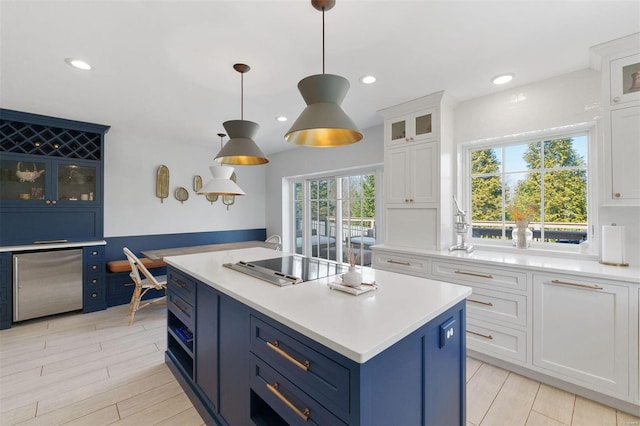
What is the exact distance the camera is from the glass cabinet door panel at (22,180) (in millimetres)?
3328

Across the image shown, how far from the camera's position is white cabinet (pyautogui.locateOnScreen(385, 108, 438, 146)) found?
9.80ft

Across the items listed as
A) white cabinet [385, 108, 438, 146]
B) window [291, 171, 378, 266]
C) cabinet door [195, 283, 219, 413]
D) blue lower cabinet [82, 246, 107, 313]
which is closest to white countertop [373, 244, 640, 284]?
window [291, 171, 378, 266]

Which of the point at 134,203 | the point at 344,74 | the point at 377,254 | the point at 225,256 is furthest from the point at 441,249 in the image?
the point at 134,203

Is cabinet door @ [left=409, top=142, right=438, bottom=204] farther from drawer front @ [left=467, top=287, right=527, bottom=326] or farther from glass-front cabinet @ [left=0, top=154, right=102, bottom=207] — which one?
glass-front cabinet @ [left=0, top=154, right=102, bottom=207]

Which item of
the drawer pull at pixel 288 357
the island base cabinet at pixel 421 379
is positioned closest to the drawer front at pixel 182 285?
the drawer pull at pixel 288 357

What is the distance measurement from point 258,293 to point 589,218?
2907mm

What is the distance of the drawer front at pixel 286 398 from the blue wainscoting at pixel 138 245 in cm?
363

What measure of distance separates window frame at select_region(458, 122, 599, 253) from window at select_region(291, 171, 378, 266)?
3.94 feet

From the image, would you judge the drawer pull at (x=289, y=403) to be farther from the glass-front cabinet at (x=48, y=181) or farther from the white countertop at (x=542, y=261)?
the glass-front cabinet at (x=48, y=181)

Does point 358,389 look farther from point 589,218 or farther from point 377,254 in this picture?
point 589,218

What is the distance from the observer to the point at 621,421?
1.84 meters

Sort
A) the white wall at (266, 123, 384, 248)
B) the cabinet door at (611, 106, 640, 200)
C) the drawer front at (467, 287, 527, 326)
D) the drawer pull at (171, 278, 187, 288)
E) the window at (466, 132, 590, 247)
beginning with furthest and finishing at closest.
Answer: the white wall at (266, 123, 384, 248)
the window at (466, 132, 590, 247)
the drawer front at (467, 287, 527, 326)
the drawer pull at (171, 278, 187, 288)
the cabinet door at (611, 106, 640, 200)

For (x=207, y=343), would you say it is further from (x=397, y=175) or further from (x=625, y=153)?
(x=625, y=153)

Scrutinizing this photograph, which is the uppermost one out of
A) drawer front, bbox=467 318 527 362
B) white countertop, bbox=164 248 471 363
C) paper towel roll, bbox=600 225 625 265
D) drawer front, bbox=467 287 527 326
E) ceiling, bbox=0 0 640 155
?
ceiling, bbox=0 0 640 155
